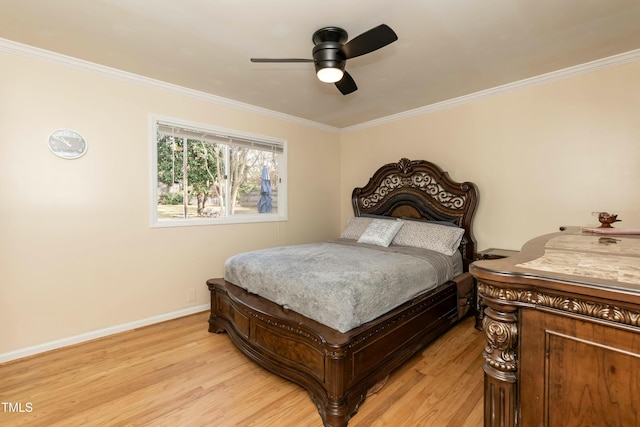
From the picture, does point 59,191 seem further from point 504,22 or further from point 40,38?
point 504,22

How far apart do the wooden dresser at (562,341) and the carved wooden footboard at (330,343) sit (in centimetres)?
86

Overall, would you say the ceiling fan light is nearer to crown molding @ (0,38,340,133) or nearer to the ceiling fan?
the ceiling fan

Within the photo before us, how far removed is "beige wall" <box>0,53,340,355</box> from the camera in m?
2.34

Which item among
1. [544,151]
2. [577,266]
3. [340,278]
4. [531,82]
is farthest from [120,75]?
[544,151]

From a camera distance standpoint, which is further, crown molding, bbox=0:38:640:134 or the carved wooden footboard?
crown molding, bbox=0:38:640:134

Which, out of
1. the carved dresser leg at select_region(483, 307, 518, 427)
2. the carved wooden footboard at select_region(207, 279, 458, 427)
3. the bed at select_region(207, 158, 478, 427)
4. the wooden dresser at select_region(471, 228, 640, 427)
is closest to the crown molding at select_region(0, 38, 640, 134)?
the bed at select_region(207, 158, 478, 427)

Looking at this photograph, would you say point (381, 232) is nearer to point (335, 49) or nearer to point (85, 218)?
point (335, 49)

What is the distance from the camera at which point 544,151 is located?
9.66 ft

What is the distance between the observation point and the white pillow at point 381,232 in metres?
3.32

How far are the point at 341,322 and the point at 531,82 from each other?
124 inches

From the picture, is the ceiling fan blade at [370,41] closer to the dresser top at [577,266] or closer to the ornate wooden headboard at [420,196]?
the dresser top at [577,266]

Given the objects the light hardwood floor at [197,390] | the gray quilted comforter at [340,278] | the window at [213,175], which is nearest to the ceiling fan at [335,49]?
the gray quilted comforter at [340,278]

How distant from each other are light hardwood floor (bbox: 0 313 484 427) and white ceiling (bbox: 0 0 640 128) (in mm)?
2532

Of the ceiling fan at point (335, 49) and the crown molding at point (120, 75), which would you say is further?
the crown molding at point (120, 75)
